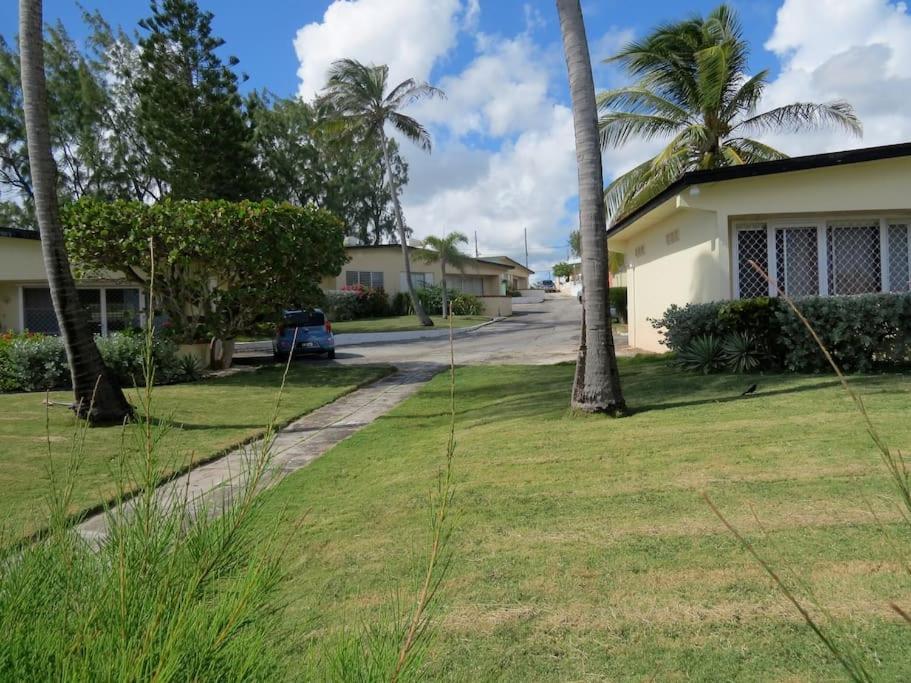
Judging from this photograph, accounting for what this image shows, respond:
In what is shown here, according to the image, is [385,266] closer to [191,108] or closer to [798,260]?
[191,108]

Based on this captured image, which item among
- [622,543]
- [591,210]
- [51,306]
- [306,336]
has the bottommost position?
[622,543]

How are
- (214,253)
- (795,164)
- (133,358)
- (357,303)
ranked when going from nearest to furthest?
(795,164), (133,358), (214,253), (357,303)

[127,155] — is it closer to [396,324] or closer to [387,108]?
[387,108]

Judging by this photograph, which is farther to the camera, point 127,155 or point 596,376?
point 127,155

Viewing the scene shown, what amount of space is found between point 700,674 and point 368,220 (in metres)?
54.5

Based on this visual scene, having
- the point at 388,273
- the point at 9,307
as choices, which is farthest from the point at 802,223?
the point at 388,273

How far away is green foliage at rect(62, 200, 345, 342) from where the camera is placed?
14289mm

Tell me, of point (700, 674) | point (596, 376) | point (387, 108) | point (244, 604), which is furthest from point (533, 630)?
point (387, 108)

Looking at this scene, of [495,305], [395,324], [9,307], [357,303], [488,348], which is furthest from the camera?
[495,305]

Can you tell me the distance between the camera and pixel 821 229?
12.4 metres

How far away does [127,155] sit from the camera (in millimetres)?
34781

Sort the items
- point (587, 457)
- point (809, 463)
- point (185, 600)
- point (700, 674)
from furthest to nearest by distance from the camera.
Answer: point (587, 457)
point (809, 463)
point (700, 674)
point (185, 600)

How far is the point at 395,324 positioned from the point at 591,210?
2632cm

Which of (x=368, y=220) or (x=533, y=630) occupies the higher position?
(x=368, y=220)
